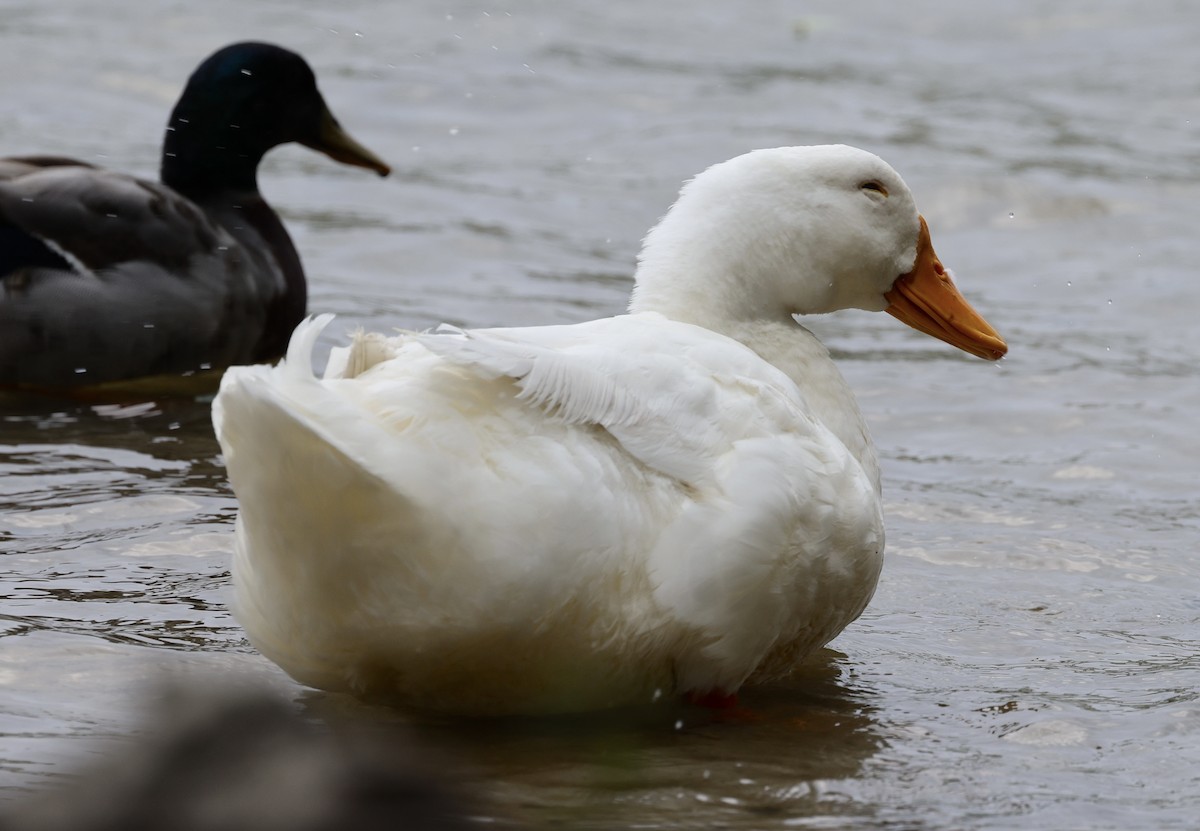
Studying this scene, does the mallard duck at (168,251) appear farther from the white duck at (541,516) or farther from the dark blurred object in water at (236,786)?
the dark blurred object in water at (236,786)

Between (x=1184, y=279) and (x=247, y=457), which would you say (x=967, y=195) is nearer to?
(x=1184, y=279)

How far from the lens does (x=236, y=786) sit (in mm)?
2461

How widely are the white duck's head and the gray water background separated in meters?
0.99

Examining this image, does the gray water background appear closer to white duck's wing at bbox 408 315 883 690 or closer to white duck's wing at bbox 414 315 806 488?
white duck's wing at bbox 408 315 883 690

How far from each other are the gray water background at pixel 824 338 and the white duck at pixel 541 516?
24 cm

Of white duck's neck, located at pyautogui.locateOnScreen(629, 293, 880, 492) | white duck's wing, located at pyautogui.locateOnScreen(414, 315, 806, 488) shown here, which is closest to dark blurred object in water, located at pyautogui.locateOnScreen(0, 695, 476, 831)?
white duck's wing, located at pyautogui.locateOnScreen(414, 315, 806, 488)

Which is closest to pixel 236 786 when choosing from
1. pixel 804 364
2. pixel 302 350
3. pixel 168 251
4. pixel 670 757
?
pixel 302 350

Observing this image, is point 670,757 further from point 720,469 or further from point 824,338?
point 824,338

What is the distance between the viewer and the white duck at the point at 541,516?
375 centimetres

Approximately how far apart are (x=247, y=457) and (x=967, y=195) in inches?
357

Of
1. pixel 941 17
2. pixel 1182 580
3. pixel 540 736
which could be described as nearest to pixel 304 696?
pixel 540 736

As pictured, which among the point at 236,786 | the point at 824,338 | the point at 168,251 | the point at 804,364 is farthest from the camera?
the point at 824,338

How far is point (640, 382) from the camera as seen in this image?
13.8ft

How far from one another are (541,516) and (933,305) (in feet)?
7.14
